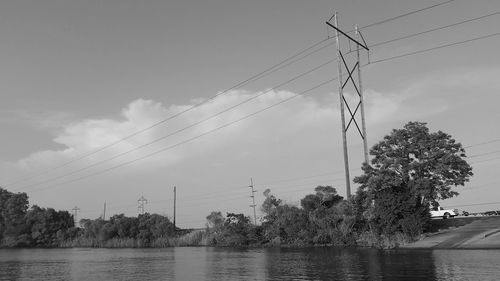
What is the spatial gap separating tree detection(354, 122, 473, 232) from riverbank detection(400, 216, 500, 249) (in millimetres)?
3142

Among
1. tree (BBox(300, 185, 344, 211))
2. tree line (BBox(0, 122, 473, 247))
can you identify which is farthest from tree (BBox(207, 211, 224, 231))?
tree (BBox(300, 185, 344, 211))

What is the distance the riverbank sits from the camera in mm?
41719

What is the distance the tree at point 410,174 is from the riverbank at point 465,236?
314 centimetres

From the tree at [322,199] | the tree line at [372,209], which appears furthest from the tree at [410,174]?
the tree at [322,199]

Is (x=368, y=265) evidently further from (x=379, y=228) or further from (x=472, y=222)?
(x=472, y=222)

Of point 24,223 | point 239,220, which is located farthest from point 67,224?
point 239,220

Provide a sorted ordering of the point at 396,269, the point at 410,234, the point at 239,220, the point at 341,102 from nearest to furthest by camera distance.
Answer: the point at 396,269 < the point at 410,234 < the point at 341,102 < the point at 239,220

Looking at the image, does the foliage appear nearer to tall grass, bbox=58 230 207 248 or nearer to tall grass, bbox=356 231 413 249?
tall grass, bbox=58 230 207 248

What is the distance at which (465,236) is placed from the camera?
45.8 meters

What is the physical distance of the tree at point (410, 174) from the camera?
50406 millimetres

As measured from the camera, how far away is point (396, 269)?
92.1ft

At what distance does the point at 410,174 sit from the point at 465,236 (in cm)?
941

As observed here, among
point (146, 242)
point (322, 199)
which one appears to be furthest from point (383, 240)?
point (146, 242)

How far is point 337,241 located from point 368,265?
2957cm
